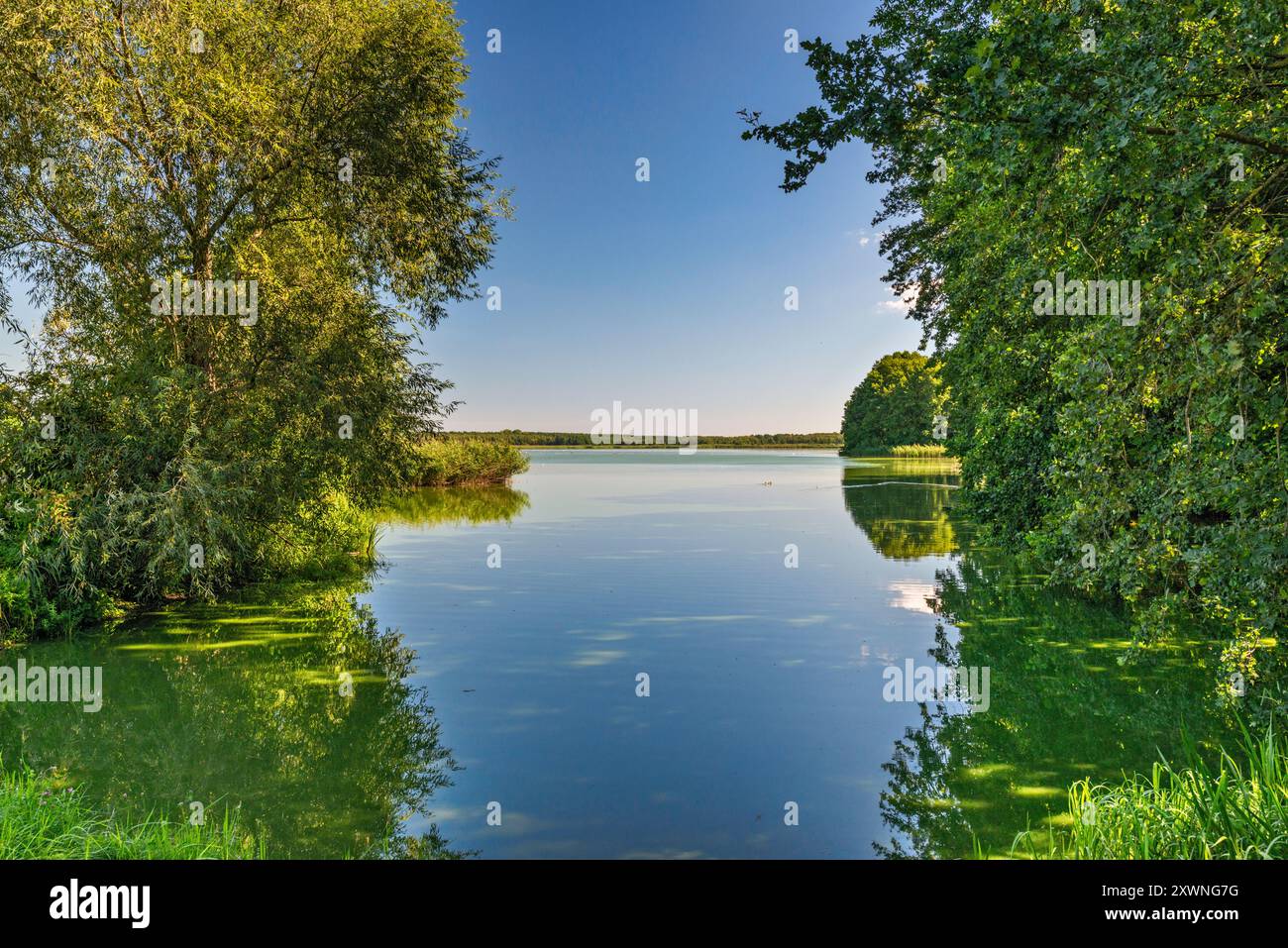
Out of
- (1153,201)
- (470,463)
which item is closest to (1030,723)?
(1153,201)

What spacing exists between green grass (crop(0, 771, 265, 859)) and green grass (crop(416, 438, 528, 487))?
1487 inches

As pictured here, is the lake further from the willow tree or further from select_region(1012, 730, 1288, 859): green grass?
the willow tree

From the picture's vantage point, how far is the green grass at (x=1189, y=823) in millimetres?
4316

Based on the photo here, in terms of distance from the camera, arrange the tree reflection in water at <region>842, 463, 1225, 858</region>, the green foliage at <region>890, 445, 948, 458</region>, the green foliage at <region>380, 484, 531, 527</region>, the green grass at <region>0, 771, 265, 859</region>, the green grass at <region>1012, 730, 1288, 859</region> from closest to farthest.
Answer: the green grass at <region>1012, 730, 1288, 859</region>
the green grass at <region>0, 771, 265, 859</region>
the tree reflection in water at <region>842, 463, 1225, 858</region>
the green foliage at <region>380, 484, 531, 527</region>
the green foliage at <region>890, 445, 948, 458</region>

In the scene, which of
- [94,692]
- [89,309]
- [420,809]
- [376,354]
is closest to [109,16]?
[89,309]

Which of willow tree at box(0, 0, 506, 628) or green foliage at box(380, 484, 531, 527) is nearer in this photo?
willow tree at box(0, 0, 506, 628)

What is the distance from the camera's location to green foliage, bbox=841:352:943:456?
329 feet

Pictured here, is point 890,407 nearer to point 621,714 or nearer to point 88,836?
point 621,714

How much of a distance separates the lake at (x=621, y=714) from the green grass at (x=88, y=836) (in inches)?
14.8

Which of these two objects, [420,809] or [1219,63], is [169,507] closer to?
[420,809]

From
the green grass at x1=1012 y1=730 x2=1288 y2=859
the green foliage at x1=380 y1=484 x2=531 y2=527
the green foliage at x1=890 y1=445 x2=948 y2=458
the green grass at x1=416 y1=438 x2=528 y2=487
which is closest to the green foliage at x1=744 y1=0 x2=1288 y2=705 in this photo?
the green grass at x1=1012 y1=730 x2=1288 y2=859

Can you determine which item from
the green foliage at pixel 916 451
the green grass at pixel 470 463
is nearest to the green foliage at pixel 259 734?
the green grass at pixel 470 463

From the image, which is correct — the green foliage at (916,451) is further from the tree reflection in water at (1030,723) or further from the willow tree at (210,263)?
the willow tree at (210,263)

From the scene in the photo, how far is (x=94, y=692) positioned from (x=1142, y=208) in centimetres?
1258
